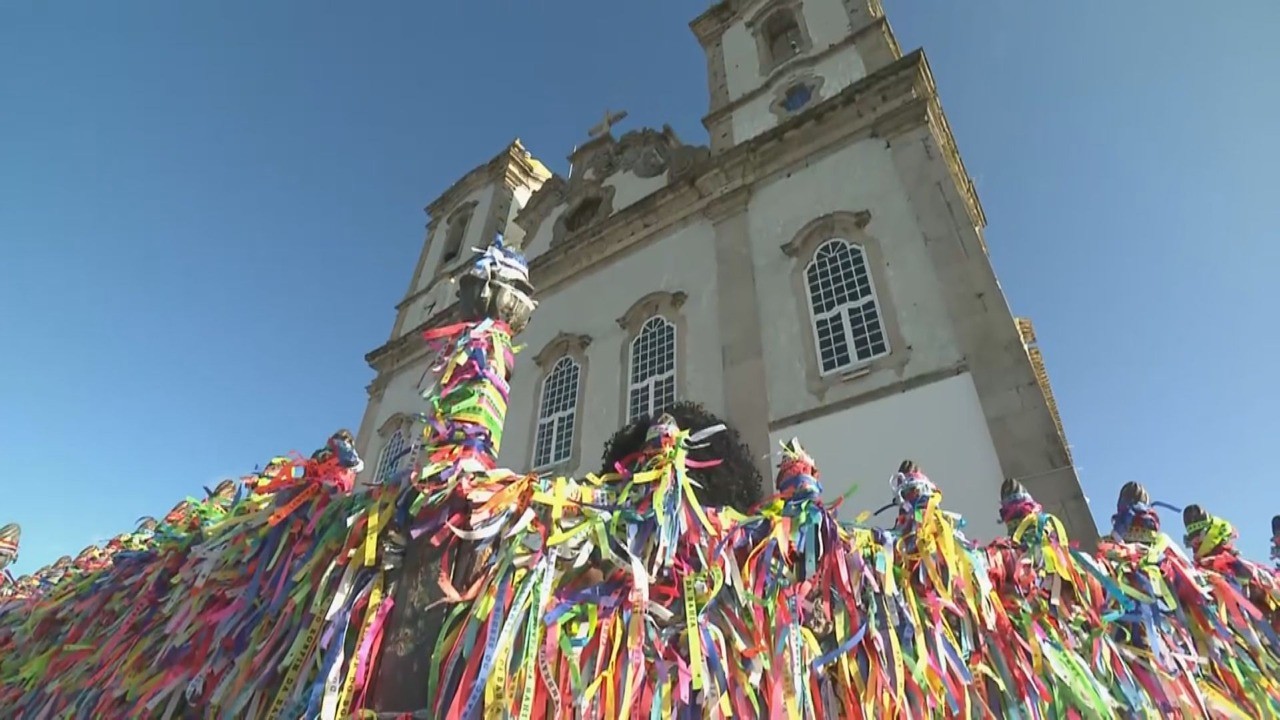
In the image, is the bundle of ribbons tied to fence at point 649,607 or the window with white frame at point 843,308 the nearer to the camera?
the bundle of ribbons tied to fence at point 649,607

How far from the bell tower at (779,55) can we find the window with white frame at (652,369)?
175 inches

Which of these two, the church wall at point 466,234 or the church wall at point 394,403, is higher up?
the church wall at point 466,234

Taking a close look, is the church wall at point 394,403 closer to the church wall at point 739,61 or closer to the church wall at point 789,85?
the church wall at point 789,85

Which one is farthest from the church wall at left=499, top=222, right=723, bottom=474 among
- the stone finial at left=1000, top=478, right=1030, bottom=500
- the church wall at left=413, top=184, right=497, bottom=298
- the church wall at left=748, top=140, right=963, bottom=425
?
the church wall at left=413, top=184, right=497, bottom=298

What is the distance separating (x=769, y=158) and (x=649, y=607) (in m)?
9.87

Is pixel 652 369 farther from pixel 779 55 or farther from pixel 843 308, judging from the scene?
pixel 779 55

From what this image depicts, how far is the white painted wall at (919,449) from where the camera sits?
634 cm

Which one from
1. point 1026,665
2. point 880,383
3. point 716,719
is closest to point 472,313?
point 716,719

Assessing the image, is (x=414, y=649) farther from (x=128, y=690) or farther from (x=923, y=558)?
(x=923, y=558)

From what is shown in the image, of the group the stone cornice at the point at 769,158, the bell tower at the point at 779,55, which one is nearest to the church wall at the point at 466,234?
the stone cornice at the point at 769,158


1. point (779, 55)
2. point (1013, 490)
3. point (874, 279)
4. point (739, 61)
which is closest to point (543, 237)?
point (739, 61)

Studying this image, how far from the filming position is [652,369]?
10336mm

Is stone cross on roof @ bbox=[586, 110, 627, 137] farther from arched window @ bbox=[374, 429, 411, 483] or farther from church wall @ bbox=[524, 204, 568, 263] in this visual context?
arched window @ bbox=[374, 429, 411, 483]

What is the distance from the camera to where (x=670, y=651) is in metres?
3.03
